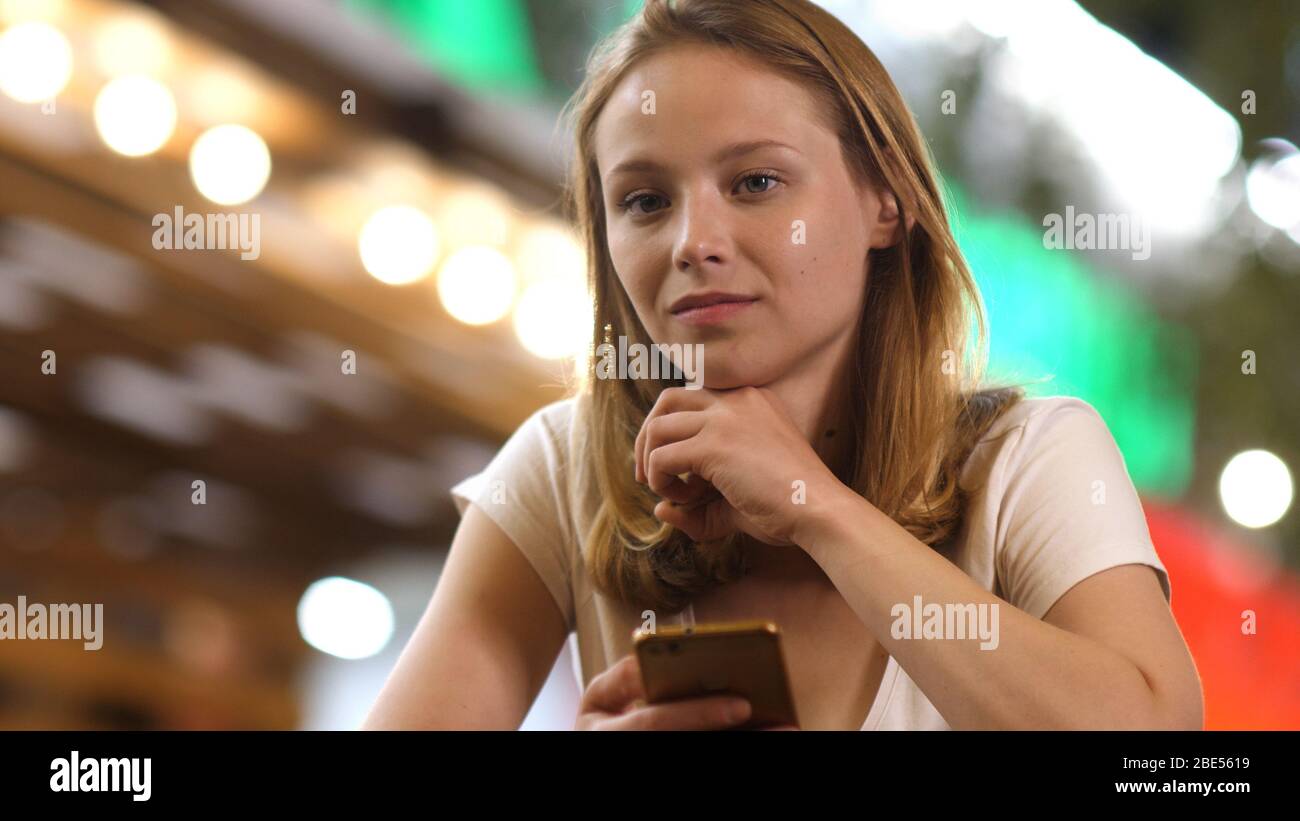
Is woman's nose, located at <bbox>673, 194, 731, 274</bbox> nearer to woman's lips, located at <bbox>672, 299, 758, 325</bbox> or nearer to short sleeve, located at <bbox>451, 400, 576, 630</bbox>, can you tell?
woman's lips, located at <bbox>672, 299, 758, 325</bbox>

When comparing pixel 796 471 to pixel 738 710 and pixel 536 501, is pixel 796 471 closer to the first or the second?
pixel 738 710

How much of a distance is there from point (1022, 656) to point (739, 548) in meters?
0.28

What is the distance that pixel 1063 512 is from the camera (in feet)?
3.11

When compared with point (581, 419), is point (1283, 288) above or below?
above

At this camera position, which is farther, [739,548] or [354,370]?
[354,370]

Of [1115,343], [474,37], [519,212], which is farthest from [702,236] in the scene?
[519,212]

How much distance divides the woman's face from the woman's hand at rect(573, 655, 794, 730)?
0.25 meters

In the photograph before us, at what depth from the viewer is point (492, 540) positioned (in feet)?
3.64

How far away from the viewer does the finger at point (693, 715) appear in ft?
2.51

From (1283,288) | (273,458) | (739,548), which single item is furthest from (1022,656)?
(273,458)

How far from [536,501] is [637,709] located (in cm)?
35

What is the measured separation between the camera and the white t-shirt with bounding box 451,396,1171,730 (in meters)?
0.93
